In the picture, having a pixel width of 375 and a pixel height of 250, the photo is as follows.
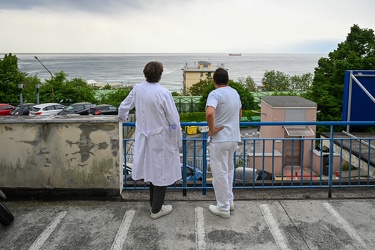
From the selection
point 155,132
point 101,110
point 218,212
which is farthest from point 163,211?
point 101,110

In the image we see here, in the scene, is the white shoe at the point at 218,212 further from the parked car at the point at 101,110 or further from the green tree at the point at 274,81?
the green tree at the point at 274,81

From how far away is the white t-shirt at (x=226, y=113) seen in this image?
388 centimetres

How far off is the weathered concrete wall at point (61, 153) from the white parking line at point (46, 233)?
20.7 inches

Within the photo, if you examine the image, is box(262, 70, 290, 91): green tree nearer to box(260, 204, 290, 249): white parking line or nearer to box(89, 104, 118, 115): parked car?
box(89, 104, 118, 115): parked car

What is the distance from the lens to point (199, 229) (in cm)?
390

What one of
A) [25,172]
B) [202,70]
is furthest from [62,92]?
[202,70]

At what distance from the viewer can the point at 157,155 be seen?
12.8ft

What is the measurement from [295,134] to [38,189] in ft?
56.6

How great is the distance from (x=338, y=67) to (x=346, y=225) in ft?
84.3

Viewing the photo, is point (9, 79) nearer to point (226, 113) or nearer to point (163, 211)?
point (163, 211)

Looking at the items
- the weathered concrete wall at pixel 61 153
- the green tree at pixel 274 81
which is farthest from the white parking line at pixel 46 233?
the green tree at pixel 274 81

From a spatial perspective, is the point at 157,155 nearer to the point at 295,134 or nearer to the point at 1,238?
→ the point at 1,238

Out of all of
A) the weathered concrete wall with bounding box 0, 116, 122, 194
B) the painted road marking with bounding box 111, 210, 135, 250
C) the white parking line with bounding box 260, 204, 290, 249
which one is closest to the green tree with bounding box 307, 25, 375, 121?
the white parking line with bounding box 260, 204, 290, 249

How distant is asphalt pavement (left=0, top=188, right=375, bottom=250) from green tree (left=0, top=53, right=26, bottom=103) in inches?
1389
